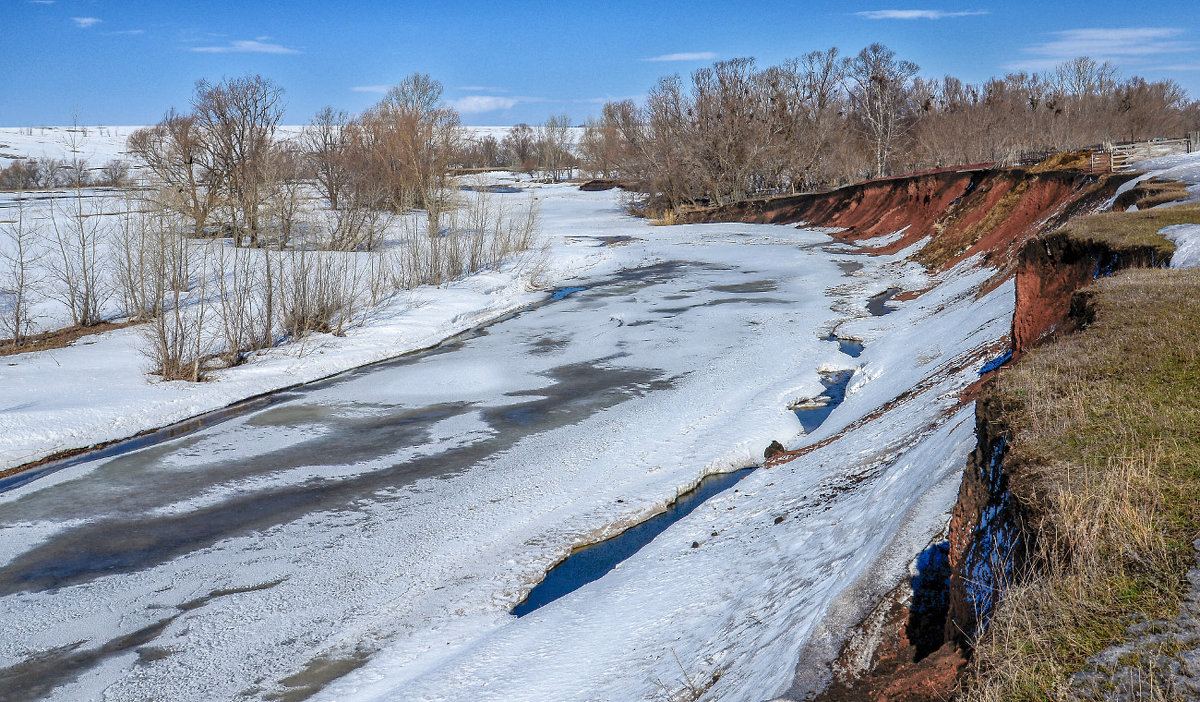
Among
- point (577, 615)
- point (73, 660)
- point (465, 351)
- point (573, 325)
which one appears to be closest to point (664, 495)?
point (577, 615)

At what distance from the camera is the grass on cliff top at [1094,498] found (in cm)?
321

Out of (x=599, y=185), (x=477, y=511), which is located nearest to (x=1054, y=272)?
(x=477, y=511)

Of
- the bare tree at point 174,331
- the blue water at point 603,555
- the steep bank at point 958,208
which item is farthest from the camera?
the steep bank at point 958,208

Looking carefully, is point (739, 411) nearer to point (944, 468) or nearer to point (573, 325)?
point (944, 468)

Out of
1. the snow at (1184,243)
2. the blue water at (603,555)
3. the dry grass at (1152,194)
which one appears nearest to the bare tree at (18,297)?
the blue water at (603,555)

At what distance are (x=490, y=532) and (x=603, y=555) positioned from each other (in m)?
1.47

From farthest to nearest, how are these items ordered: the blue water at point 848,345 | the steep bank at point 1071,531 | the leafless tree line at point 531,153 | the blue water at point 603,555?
the leafless tree line at point 531,153 < the blue water at point 848,345 < the blue water at point 603,555 < the steep bank at point 1071,531

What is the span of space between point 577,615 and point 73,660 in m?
4.74

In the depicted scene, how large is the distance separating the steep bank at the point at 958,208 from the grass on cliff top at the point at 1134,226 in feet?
23.4

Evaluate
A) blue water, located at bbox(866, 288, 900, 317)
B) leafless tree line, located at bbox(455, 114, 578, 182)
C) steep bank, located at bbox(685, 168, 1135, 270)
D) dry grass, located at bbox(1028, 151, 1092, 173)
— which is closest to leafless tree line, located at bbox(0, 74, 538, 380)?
blue water, located at bbox(866, 288, 900, 317)

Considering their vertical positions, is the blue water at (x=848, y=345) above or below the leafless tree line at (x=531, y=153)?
below

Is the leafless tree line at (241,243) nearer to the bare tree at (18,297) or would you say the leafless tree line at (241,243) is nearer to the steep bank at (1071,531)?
the bare tree at (18,297)

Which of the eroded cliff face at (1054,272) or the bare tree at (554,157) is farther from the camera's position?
the bare tree at (554,157)

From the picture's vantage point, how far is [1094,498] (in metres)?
3.72
